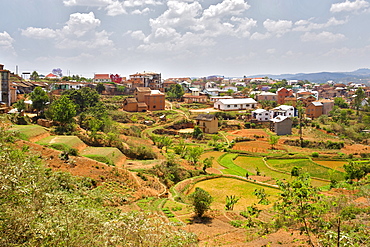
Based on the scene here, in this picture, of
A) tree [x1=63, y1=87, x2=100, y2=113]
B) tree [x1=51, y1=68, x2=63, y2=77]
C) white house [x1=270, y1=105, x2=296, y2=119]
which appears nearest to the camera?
tree [x1=63, y1=87, x2=100, y2=113]

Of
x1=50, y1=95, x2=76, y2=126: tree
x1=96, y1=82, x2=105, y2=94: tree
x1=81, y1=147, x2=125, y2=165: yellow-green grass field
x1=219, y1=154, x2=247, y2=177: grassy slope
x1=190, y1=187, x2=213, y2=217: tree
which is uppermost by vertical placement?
x1=96, y1=82, x2=105, y2=94: tree

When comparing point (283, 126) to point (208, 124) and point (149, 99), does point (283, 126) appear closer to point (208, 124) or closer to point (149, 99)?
point (208, 124)

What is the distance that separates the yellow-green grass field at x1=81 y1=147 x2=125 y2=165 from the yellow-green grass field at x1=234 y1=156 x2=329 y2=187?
52.3ft

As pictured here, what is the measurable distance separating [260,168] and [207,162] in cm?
784

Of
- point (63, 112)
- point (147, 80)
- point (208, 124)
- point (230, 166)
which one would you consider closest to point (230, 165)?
point (230, 166)

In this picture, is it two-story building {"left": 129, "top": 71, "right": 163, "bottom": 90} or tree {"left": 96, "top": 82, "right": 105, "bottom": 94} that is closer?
tree {"left": 96, "top": 82, "right": 105, "bottom": 94}

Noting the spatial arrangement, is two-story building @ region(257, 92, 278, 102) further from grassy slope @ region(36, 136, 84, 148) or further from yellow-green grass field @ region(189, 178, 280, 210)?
grassy slope @ region(36, 136, 84, 148)

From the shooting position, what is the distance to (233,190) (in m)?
28.2

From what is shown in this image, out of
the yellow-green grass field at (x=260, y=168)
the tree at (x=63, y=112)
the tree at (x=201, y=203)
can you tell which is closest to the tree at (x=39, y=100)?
the tree at (x=63, y=112)

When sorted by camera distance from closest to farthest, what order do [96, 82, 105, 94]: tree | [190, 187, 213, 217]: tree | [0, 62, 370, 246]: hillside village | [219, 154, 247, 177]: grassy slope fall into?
[0, 62, 370, 246]: hillside village, [190, 187, 213, 217]: tree, [219, 154, 247, 177]: grassy slope, [96, 82, 105, 94]: tree

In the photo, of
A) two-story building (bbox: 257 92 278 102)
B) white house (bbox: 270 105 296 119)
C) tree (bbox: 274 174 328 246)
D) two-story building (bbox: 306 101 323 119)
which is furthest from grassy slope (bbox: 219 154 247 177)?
two-story building (bbox: 257 92 278 102)

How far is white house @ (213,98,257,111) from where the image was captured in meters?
75.6

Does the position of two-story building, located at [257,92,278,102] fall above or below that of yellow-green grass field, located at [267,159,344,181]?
above

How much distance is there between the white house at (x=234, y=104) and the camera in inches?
2977
